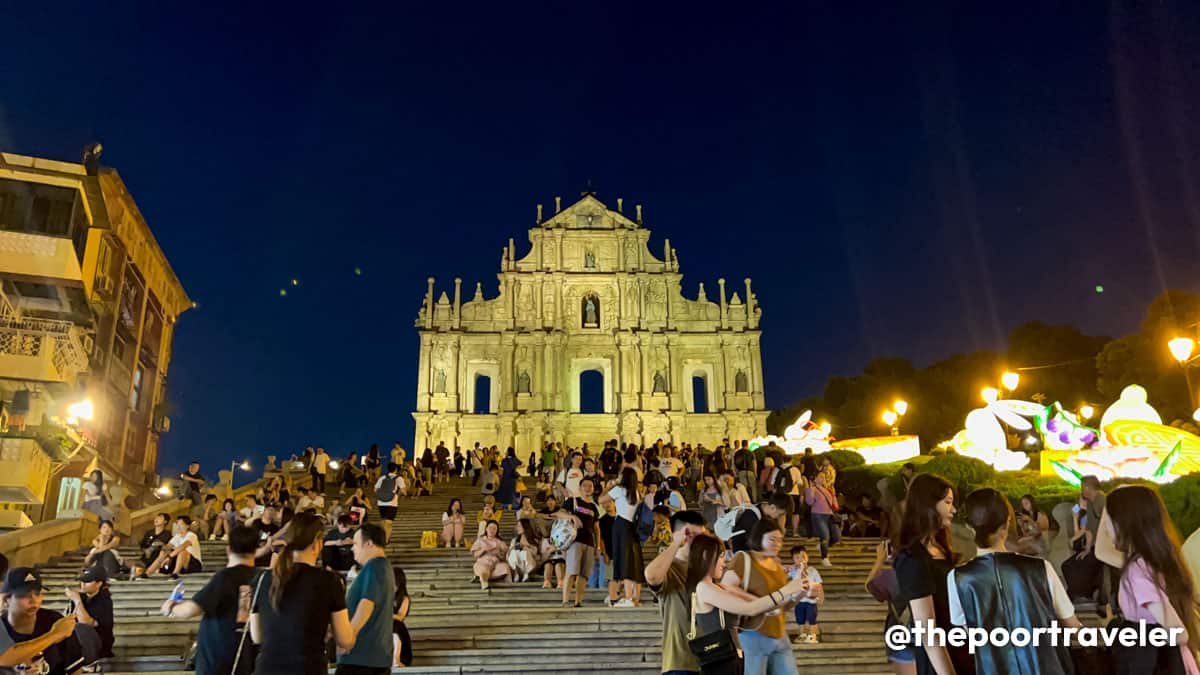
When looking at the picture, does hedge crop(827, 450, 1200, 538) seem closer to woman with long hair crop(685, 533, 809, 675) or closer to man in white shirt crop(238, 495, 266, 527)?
woman with long hair crop(685, 533, 809, 675)

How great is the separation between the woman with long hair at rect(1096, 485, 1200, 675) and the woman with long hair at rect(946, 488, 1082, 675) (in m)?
0.34

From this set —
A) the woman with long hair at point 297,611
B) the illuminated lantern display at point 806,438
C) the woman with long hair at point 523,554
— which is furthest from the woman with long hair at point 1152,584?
the illuminated lantern display at point 806,438

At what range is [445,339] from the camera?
47.0m

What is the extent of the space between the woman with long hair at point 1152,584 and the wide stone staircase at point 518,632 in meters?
5.23

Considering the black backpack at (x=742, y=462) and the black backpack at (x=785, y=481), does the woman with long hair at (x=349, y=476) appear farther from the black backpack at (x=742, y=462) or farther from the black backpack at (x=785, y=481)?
the black backpack at (x=785, y=481)

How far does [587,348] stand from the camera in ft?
157

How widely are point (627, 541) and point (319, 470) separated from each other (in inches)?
621

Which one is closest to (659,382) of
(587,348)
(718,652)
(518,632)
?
(587,348)

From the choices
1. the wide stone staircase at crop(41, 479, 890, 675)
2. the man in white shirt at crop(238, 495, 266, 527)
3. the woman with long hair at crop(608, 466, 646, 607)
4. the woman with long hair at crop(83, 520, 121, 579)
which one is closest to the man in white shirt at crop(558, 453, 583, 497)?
the wide stone staircase at crop(41, 479, 890, 675)

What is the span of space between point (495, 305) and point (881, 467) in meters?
28.0

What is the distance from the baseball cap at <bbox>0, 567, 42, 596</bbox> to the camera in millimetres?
5215

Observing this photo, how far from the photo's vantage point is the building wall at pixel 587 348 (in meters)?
45.8

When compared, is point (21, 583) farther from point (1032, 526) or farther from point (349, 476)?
point (349, 476)

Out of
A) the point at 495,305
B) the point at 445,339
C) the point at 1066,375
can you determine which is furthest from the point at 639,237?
the point at 1066,375
